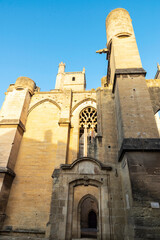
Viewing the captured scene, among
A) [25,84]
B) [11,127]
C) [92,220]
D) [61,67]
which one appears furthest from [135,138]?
[61,67]

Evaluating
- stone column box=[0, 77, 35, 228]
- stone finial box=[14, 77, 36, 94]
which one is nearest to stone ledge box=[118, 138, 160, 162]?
stone column box=[0, 77, 35, 228]

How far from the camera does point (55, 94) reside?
425 inches

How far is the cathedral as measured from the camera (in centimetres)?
493

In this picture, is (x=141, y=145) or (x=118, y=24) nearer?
(x=141, y=145)

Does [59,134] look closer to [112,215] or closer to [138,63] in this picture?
[112,215]

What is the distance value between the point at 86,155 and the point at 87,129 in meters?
1.65

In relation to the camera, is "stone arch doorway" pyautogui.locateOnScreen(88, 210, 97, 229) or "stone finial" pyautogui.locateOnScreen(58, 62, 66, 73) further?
"stone finial" pyautogui.locateOnScreen(58, 62, 66, 73)

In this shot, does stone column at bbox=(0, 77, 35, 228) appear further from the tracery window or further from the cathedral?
the tracery window

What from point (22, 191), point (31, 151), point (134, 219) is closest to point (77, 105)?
point (31, 151)

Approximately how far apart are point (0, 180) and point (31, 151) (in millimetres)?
2086

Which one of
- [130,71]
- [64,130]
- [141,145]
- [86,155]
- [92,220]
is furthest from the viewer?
[92,220]

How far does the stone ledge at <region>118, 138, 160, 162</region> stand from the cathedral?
0.10ft

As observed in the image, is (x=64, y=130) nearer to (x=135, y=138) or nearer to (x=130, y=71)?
(x=135, y=138)

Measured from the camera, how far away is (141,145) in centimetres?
514
